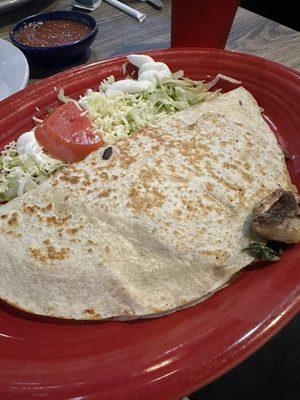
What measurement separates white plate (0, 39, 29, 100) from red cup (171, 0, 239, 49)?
90 centimetres

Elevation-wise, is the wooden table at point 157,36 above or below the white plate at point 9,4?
above

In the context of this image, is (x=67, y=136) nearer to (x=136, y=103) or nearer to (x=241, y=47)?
(x=136, y=103)

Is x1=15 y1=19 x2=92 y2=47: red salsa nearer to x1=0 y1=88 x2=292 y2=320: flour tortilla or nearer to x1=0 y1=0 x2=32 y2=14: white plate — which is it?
x1=0 y1=0 x2=32 y2=14: white plate

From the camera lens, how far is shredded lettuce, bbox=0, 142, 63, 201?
1742 millimetres

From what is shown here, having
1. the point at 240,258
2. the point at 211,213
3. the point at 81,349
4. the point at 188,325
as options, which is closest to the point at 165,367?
the point at 188,325

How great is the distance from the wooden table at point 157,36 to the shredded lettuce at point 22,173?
3.07ft

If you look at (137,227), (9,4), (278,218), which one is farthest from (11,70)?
(278,218)

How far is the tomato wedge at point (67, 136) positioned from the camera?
1.77 m

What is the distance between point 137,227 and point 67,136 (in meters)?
0.63


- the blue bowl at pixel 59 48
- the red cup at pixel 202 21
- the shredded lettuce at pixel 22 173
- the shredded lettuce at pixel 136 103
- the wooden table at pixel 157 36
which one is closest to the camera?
the shredded lettuce at pixel 22 173

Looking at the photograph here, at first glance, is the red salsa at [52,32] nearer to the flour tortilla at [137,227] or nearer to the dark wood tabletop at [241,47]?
the dark wood tabletop at [241,47]

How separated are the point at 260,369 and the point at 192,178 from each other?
37.0 inches

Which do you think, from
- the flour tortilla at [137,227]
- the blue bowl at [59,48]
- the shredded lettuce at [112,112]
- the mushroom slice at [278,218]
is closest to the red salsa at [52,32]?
the blue bowl at [59,48]

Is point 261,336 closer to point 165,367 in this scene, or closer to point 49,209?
point 165,367
